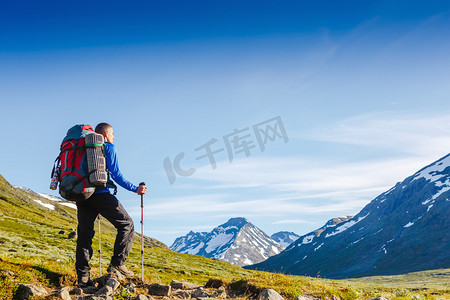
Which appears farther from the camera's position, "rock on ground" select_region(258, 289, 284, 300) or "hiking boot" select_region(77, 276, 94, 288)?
"rock on ground" select_region(258, 289, 284, 300)

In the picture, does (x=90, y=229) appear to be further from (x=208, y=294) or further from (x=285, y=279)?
(x=285, y=279)

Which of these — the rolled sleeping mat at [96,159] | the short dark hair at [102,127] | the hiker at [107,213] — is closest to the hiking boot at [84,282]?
the hiker at [107,213]

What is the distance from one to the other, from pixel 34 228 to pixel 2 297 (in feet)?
319

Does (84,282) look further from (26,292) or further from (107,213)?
(107,213)

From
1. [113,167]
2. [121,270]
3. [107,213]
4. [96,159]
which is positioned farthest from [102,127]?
[121,270]

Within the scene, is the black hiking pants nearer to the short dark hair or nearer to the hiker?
the hiker

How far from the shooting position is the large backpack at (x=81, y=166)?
8.45m

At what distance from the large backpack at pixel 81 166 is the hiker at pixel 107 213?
448 mm

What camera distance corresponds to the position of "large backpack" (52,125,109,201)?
8445 millimetres

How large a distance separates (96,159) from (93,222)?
1.90 m

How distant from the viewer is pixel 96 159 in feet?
28.1

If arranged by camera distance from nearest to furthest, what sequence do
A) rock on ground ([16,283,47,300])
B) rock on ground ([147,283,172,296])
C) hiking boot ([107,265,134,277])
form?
rock on ground ([16,283,47,300])
rock on ground ([147,283,172,296])
hiking boot ([107,265,134,277])

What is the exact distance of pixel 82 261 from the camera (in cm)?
946

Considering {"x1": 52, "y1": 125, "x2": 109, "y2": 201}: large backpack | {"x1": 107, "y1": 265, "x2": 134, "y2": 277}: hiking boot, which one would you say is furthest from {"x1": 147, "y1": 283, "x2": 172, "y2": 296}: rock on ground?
{"x1": 52, "y1": 125, "x2": 109, "y2": 201}: large backpack
